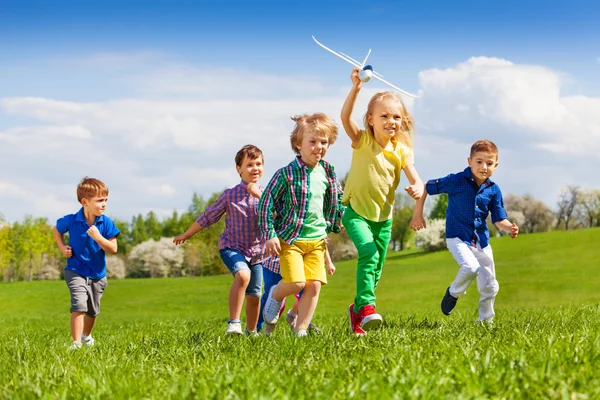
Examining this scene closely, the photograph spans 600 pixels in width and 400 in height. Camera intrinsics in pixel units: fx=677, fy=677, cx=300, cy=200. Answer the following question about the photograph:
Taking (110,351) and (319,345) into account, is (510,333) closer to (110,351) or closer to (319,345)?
(319,345)

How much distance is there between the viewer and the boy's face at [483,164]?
8054 mm

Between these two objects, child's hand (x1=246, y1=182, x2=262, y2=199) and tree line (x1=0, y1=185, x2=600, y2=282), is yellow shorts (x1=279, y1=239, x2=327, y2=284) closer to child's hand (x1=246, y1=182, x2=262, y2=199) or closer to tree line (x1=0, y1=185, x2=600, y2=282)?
child's hand (x1=246, y1=182, x2=262, y2=199)

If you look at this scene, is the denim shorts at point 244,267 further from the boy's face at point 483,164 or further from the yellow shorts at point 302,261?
the boy's face at point 483,164

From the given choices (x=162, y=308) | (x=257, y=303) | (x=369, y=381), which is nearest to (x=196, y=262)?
(x=162, y=308)

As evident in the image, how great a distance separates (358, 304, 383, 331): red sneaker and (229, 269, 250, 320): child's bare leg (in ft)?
5.46

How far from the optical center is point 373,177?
22.7 feet

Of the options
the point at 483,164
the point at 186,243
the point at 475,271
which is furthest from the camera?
the point at 186,243

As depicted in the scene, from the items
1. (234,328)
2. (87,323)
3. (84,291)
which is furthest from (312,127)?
(87,323)

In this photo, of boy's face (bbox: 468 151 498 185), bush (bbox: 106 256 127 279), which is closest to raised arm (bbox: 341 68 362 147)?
boy's face (bbox: 468 151 498 185)

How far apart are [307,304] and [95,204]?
276 centimetres

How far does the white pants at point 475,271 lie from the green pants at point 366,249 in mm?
1360

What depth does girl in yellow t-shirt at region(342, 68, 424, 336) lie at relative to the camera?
677 cm

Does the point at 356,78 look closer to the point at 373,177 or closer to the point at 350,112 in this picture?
the point at 350,112

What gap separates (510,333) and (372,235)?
5.89 ft
